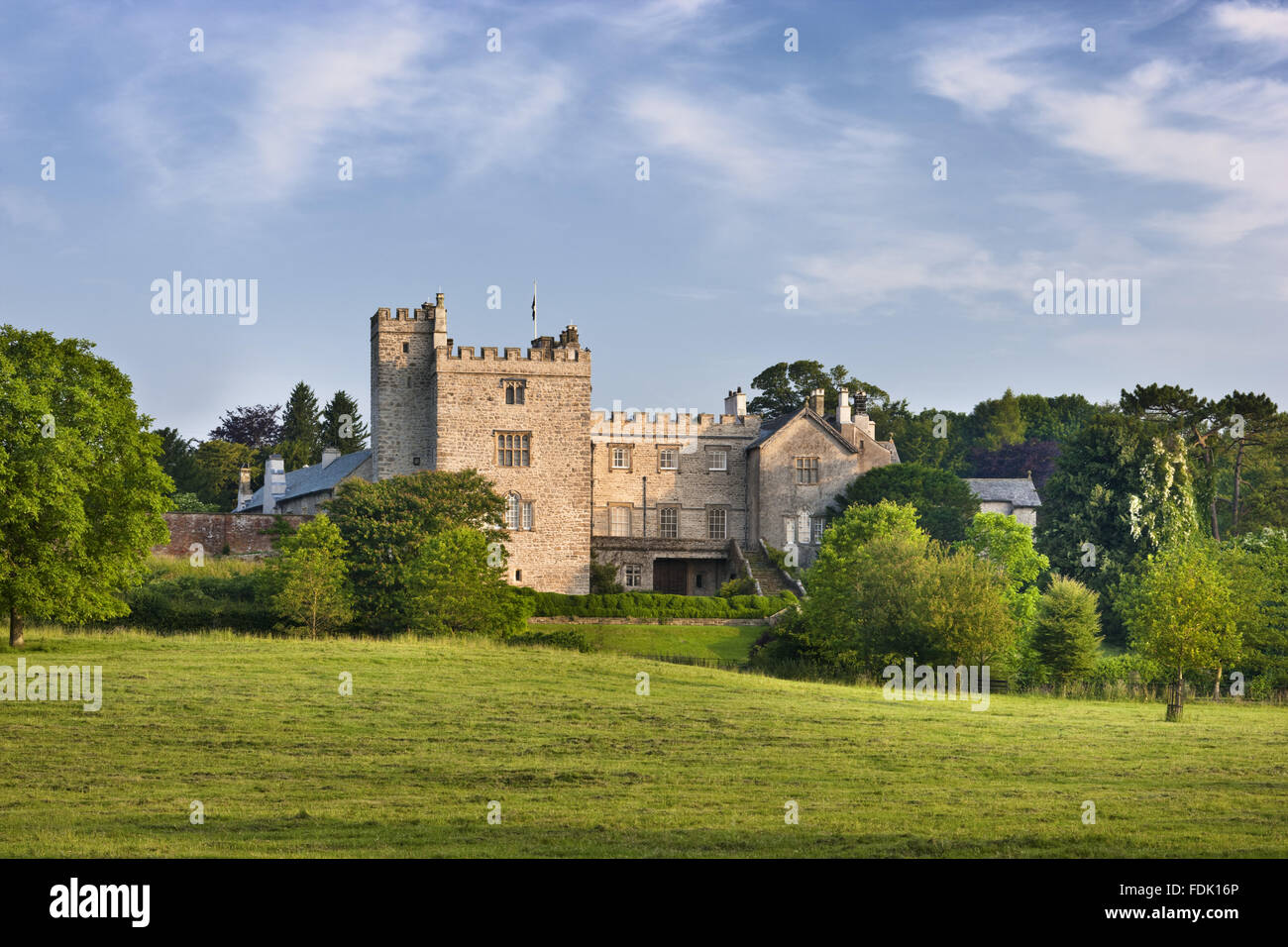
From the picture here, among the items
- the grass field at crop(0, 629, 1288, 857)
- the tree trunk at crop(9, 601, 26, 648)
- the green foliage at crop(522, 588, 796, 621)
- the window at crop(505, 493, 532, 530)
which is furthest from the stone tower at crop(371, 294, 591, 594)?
the tree trunk at crop(9, 601, 26, 648)

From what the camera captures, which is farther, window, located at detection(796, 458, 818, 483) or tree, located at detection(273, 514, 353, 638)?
window, located at detection(796, 458, 818, 483)

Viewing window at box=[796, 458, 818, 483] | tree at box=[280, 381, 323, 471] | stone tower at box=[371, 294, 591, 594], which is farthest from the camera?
tree at box=[280, 381, 323, 471]

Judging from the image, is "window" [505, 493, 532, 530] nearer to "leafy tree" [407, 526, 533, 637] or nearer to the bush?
the bush

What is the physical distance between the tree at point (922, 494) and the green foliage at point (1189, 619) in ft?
61.9

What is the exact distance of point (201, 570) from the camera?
4681 cm

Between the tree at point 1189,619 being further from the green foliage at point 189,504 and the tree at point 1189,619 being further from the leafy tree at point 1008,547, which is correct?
the green foliage at point 189,504

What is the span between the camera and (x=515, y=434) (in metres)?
52.9

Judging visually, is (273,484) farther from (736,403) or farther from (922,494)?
(922,494)

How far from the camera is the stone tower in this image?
172 ft

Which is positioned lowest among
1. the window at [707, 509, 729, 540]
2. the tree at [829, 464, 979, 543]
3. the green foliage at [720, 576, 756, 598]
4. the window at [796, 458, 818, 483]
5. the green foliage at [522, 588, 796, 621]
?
the green foliage at [522, 588, 796, 621]

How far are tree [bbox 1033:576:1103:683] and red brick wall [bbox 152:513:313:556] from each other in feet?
96.7

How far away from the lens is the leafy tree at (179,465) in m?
74.1

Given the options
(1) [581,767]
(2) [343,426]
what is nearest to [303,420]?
(2) [343,426]
